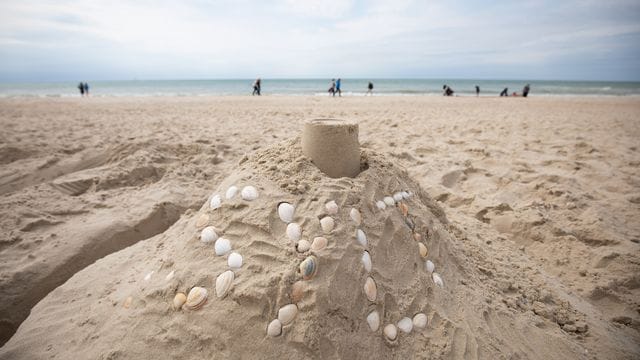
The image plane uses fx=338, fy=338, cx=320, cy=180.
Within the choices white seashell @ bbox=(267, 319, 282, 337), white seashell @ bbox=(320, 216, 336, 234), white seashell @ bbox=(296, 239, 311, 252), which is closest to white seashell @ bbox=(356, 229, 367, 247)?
white seashell @ bbox=(320, 216, 336, 234)

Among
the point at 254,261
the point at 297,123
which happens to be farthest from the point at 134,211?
the point at 297,123

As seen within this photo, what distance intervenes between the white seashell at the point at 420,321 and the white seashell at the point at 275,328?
69 cm

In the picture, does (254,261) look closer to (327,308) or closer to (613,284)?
(327,308)

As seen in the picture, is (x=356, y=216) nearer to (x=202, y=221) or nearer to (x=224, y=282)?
(x=224, y=282)

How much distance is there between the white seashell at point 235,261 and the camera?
1721 mm

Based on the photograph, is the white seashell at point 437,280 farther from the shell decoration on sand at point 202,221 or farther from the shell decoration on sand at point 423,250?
the shell decoration on sand at point 202,221

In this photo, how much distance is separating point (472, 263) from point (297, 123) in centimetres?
686

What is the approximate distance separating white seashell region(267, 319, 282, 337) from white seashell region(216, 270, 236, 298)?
283 mm

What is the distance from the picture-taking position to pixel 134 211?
360 cm

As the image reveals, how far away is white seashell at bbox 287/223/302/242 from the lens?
5.76 feet

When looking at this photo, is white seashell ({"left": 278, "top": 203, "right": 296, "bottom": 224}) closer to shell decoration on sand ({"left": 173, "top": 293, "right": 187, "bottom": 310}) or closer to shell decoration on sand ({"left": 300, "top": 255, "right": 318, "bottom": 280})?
shell decoration on sand ({"left": 300, "top": 255, "right": 318, "bottom": 280})

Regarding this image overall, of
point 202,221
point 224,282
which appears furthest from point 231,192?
point 224,282

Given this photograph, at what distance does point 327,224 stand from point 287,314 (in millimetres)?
486

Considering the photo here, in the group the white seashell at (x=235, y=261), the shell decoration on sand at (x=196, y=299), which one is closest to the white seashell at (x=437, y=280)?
the white seashell at (x=235, y=261)
